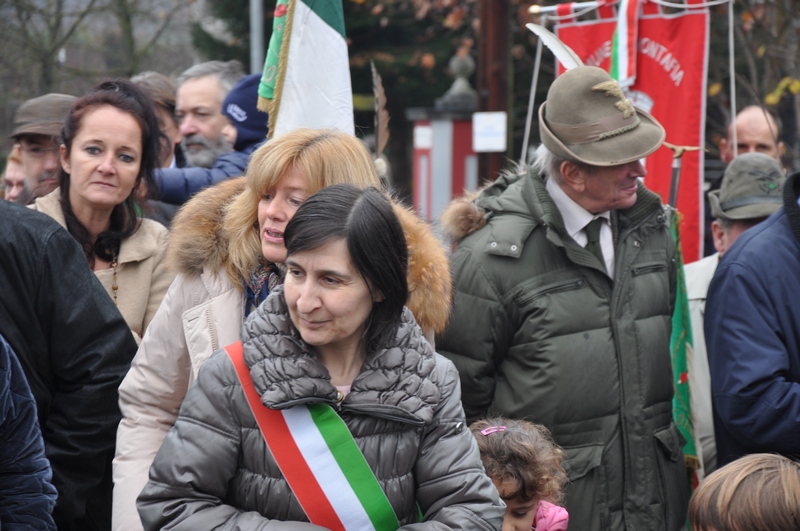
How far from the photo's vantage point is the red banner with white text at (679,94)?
5230 mm

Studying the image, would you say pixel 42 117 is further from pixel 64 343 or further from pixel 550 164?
pixel 550 164

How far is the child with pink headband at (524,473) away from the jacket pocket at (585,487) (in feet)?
0.83

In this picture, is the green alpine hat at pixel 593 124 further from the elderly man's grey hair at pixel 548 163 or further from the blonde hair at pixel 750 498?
the blonde hair at pixel 750 498

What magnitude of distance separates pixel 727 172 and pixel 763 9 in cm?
755

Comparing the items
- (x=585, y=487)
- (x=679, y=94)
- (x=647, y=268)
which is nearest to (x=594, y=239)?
(x=647, y=268)

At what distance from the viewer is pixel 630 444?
137 inches

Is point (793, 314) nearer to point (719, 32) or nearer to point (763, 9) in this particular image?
point (763, 9)

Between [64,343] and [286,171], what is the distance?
0.81m

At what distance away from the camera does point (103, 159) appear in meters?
3.45

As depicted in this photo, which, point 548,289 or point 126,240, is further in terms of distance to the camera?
point 126,240

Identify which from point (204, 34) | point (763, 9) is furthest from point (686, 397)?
point (204, 34)

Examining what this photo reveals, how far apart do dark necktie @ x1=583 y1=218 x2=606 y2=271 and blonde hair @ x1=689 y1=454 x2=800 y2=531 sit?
40.8 inches

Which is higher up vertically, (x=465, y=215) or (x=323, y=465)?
(x=465, y=215)

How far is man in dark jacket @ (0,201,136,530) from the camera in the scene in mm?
2771
